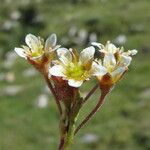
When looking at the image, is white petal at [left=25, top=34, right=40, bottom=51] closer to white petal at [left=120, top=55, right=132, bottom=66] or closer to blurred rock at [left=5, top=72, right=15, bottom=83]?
white petal at [left=120, top=55, right=132, bottom=66]

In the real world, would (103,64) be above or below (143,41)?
above

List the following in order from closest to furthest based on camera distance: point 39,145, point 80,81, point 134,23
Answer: point 80,81 < point 39,145 < point 134,23

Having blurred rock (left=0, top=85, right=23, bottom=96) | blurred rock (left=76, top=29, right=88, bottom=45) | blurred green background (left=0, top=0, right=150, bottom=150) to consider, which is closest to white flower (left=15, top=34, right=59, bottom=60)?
blurred green background (left=0, top=0, right=150, bottom=150)

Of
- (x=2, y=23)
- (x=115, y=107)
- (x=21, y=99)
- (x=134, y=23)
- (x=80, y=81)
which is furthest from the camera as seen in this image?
(x=2, y=23)

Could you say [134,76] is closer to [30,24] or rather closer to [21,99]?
[21,99]

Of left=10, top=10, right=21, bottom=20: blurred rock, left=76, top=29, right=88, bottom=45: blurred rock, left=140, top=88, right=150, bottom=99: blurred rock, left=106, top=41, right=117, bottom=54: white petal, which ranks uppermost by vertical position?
left=106, top=41, right=117, bottom=54: white petal

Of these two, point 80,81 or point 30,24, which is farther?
point 30,24

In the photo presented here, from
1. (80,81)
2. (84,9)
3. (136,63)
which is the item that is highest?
(80,81)

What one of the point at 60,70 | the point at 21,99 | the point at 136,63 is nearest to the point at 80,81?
the point at 60,70
